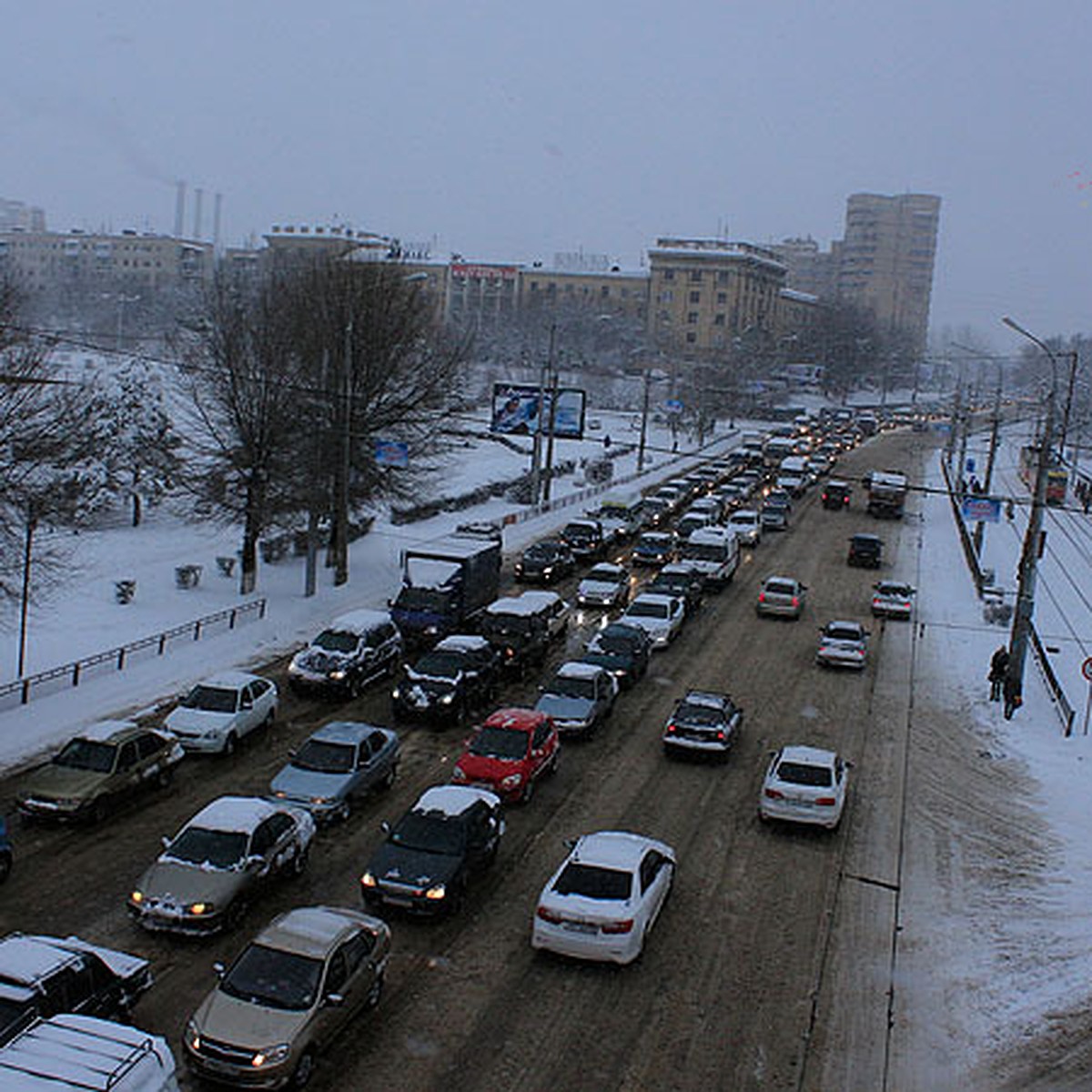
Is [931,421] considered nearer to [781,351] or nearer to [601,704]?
[781,351]

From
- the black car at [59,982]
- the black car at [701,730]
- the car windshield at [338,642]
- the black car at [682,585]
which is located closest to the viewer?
the black car at [59,982]

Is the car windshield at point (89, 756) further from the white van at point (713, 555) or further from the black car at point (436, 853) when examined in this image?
the white van at point (713, 555)

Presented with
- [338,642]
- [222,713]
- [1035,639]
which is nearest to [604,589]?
[338,642]

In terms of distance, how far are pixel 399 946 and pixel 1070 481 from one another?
246 ft

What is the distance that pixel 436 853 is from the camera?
1633 centimetres

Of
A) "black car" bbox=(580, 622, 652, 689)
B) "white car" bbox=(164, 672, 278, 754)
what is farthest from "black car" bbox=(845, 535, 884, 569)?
"white car" bbox=(164, 672, 278, 754)

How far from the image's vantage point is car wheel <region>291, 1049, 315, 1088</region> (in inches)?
458

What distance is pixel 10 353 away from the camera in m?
25.5

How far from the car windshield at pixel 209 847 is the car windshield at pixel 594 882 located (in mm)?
A: 4169

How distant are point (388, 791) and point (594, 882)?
21.8 feet

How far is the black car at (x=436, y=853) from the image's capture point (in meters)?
15.7

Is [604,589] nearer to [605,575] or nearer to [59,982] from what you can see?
[605,575]

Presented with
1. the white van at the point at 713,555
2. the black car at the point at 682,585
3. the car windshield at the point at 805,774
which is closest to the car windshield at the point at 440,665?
the car windshield at the point at 805,774

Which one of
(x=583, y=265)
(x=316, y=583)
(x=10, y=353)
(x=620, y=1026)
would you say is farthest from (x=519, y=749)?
(x=583, y=265)
